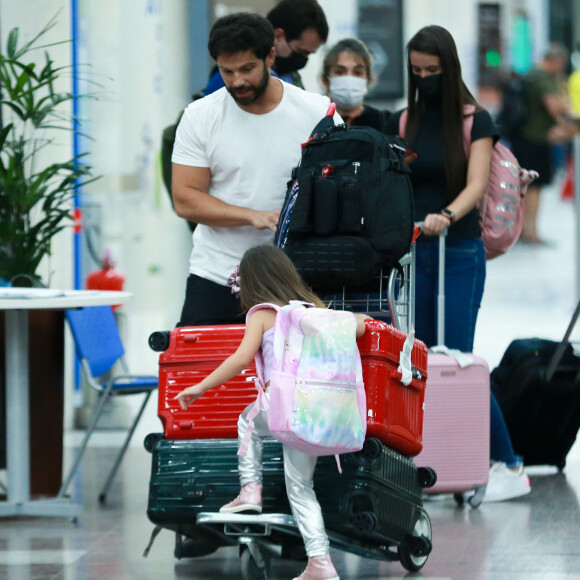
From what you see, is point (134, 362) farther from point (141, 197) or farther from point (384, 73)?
point (384, 73)

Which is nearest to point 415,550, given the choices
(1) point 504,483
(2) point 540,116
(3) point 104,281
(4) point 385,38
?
(1) point 504,483

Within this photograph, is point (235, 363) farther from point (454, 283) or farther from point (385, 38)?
point (385, 38)

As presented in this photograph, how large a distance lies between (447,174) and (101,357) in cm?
171

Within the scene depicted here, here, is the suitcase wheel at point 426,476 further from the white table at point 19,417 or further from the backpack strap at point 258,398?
the white table at point 19,417

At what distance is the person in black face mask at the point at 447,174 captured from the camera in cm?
558

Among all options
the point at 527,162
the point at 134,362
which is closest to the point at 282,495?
the point at 134,362

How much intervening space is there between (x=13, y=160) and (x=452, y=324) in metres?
1.93

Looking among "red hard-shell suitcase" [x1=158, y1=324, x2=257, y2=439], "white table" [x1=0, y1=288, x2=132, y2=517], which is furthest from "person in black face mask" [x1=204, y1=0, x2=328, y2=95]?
"red hard-shell suitcase" [x1=158, y1=324, x2=257, y2=439]

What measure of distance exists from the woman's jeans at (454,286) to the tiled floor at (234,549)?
713mm

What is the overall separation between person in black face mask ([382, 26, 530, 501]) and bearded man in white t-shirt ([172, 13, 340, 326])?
96cm

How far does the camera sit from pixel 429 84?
560 centimetres

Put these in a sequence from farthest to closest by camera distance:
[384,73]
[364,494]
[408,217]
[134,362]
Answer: [384,73], [134,362], [408,217], [364,494]

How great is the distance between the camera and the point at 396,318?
175 inches

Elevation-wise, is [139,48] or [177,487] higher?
[139,48]
